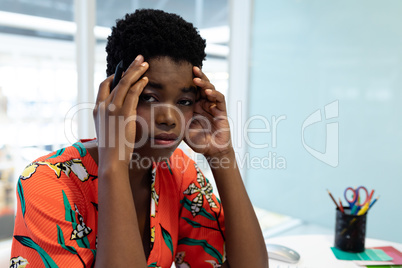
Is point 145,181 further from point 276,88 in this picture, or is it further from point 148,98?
point 276,88

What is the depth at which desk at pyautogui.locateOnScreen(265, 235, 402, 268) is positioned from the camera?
1.04 meters

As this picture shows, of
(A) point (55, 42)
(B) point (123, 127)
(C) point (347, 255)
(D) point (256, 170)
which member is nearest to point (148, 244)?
(B) point (123, 127)

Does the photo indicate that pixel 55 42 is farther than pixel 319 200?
No

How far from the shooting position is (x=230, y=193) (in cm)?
92

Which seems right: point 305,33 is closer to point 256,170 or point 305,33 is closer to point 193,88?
point 256,170

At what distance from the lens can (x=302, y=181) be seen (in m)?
2.44

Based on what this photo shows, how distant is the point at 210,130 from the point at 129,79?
333 millimetres

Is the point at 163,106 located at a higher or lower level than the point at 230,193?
higher

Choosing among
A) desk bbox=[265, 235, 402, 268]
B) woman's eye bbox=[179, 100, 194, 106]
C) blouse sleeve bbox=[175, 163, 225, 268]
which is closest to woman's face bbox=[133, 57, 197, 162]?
woman's eye bbox=[179, 100, 194, 106]

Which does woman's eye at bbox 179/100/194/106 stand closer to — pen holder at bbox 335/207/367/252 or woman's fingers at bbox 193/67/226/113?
woman's fingers at bbox 193/67/226/113

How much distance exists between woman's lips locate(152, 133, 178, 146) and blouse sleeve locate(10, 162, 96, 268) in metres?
0.22

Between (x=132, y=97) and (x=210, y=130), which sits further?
(x=210, y=130)

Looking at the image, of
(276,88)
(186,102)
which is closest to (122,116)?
(186,102)

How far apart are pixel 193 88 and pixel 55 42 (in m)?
1.45
